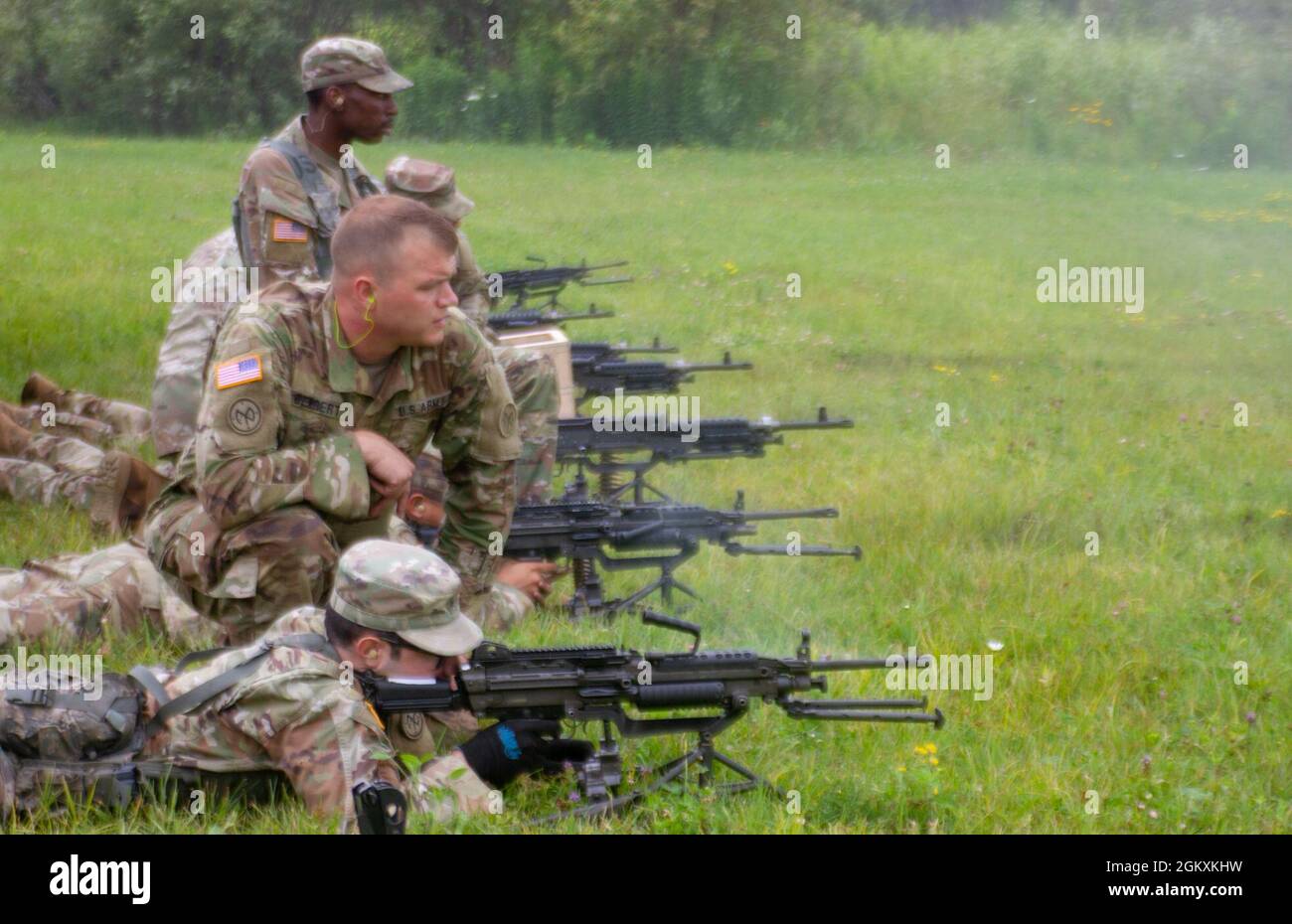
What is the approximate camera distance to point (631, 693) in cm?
455

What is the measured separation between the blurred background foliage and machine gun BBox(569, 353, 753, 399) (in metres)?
15.0

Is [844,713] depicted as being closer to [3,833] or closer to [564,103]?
[3,833]

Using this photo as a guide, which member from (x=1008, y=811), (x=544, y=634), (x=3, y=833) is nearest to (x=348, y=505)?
(x=544, y=634)

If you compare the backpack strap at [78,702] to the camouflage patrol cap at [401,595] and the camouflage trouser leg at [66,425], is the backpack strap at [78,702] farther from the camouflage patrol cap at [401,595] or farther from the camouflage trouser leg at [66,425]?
the camouflage trouser leg at [66,425]

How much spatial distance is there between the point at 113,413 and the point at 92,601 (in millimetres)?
3256

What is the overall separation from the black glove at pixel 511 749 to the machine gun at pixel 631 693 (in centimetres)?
4

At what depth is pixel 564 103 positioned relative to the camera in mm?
23875

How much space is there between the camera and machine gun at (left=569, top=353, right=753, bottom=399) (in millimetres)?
9117

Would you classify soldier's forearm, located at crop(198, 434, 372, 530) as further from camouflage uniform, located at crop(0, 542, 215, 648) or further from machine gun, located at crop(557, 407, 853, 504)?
machine gun, located at crop(557, 407, 853, 504)

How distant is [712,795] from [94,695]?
177cm

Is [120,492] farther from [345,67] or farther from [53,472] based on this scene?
[345,67]

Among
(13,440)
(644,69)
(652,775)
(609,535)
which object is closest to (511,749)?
(652,775)

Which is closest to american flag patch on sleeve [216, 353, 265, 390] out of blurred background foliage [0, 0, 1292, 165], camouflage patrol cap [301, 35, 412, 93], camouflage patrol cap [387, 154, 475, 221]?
camouflage patrol cap [301, 35, 412, 93]

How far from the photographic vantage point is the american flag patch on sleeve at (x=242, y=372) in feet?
16.8
